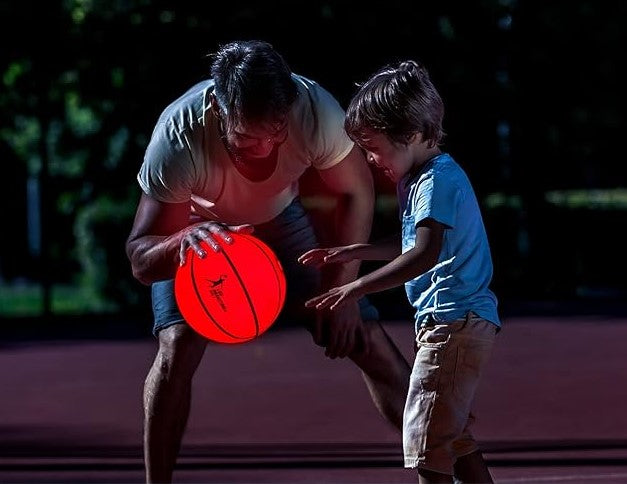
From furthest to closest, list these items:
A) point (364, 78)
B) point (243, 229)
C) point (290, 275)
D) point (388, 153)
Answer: point (364, 78) → point (290, 275) → point (243, 229) → point (388, 153)

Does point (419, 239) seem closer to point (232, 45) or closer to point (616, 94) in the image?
point (232, 45)

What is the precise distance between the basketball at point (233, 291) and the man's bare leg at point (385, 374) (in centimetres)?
37

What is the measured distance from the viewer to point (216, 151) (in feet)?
19.5

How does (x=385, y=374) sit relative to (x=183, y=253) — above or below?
below

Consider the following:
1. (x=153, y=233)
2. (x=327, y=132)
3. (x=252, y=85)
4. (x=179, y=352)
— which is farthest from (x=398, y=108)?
(x=179, y=352)

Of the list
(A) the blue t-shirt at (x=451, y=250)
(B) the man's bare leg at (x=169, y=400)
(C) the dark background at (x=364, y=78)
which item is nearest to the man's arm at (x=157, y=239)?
(B) the man's bare leg at (x=169, y=400)

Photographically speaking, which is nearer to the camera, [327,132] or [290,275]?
[327,132]

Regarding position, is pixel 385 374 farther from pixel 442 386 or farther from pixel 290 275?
pixel 442 386

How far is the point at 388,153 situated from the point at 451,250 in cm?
36

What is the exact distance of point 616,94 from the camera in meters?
23.8

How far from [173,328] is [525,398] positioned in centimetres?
455

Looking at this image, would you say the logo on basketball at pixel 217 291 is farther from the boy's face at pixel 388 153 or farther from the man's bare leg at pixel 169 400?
the boy's face at pixel 388 153

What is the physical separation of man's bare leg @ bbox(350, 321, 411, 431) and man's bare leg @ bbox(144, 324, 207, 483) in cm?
61

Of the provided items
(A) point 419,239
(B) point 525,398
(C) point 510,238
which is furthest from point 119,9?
(A) point 419,239
